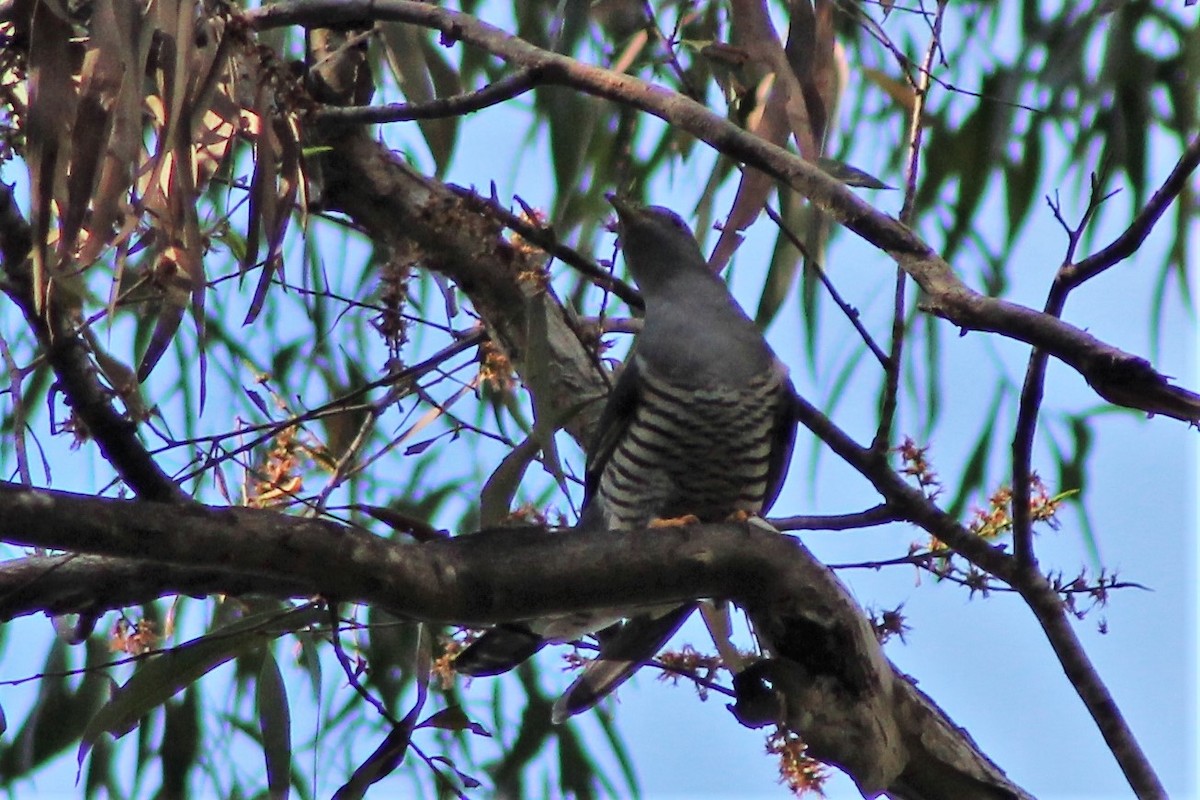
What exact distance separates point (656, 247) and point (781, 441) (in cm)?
45

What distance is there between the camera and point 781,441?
2387mm

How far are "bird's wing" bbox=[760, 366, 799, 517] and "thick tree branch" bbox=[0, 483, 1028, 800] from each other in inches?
24.0

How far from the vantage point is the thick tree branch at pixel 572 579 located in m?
1.31

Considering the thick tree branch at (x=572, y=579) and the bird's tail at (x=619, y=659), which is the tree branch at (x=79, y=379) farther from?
the bird's tail at (x=619, y=659)

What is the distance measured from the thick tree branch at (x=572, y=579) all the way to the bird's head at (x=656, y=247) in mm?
927

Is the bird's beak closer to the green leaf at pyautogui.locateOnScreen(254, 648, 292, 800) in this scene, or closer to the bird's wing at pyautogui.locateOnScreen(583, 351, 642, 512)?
the bird's wing at pyautogui.locateOnScreen(583, 351, 642, 512)

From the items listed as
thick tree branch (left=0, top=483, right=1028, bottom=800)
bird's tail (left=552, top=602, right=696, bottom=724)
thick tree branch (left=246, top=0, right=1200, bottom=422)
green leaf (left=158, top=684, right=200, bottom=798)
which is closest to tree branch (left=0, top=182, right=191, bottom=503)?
thick tree branch (left=0, top=483, right=1028, bottom=800)

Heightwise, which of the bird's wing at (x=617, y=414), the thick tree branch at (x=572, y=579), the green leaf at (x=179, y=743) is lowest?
the thick tree branch at (x=572, y=579)

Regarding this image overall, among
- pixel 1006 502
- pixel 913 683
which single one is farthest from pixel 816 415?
pixel 913 683

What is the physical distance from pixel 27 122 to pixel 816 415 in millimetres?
1263

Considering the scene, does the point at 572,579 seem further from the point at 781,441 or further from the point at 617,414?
the point at 781,441

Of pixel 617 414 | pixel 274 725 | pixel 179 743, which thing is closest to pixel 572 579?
pixel 274 725

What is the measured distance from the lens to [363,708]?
273cm

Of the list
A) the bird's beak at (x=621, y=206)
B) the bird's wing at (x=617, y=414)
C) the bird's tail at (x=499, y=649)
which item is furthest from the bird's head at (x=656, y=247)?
the bird's tail at (x=499, y=649)
